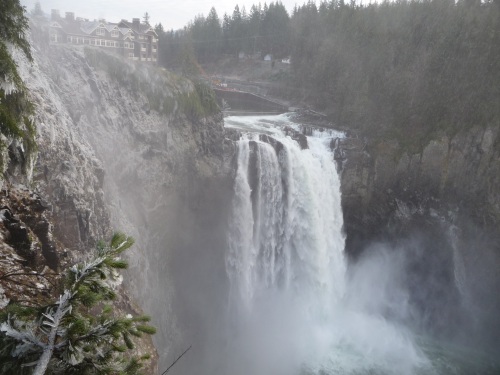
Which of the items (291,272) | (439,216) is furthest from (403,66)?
(291,272)

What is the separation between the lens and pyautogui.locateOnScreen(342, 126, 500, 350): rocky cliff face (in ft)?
99.5

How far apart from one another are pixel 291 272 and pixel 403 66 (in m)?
25.4

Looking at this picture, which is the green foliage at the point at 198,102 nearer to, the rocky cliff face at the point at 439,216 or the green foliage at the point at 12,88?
the rocky cliff face at the point at 439,216

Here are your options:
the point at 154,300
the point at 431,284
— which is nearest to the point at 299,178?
the point at 154,300

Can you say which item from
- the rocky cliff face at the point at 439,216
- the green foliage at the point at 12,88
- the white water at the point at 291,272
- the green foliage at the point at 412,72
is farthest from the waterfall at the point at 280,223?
the green foliage at the point at 12,88

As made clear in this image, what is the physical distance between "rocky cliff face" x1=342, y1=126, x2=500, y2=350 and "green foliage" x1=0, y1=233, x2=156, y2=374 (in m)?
28.9

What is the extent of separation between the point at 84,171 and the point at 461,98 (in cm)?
3178

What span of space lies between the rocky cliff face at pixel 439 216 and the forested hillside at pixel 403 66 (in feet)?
→ 7.09

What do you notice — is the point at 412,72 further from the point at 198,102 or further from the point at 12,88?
the point at 12,88

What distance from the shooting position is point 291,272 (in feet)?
97.5

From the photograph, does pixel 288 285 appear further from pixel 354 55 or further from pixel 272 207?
pixel 354 55

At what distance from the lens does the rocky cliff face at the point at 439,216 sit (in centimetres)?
3031

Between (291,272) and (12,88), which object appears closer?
(12,88)

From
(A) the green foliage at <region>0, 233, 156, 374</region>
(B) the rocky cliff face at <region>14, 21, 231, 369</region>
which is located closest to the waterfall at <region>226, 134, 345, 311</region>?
(B) the rocky cliff face at <region>14, 21, 231, 369</region>
